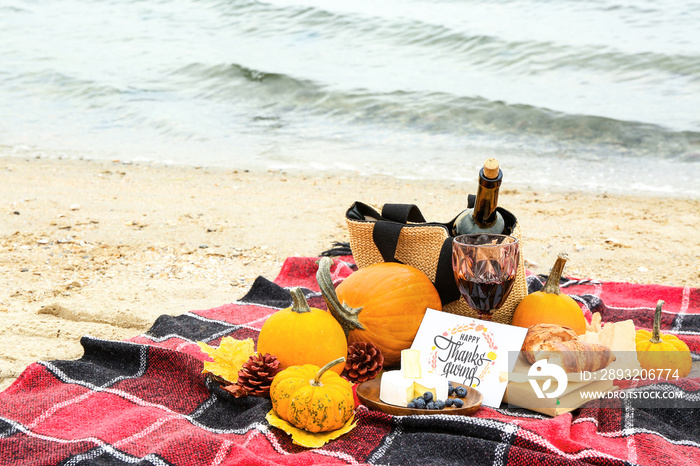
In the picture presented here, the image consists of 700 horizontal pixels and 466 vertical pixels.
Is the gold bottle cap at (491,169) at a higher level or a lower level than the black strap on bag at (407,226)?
higher

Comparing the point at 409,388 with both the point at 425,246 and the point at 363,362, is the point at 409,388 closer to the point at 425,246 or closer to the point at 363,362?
the point at 363,362

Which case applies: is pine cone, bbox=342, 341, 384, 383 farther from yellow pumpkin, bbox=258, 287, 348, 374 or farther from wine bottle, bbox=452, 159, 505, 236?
wine bottle, bbox=452, 159, 505, 236

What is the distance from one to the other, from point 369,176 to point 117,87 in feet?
25.1

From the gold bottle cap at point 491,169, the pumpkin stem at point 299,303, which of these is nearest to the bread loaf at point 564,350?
the gold bottle cap at point 491,169

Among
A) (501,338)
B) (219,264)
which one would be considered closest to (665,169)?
(219,264)

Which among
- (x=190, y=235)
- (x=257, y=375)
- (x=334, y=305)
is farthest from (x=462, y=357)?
(x=190, y=235)

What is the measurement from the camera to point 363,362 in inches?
92.0

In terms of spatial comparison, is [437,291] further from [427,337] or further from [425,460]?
[425,460]

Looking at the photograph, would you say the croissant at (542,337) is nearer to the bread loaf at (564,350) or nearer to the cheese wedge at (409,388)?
the bread loaf at (564,350)

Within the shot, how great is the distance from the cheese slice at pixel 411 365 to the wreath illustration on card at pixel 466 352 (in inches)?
11.0

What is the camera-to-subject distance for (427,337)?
2.39 meters

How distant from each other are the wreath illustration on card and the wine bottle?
0.42 m

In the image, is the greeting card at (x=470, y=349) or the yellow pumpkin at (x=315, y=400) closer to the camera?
the yellow pumpkin at (x=315, y=400)

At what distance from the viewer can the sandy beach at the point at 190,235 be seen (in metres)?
3.50
